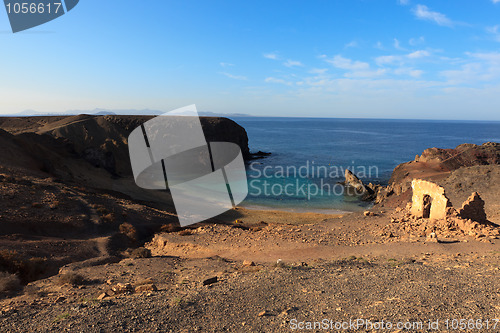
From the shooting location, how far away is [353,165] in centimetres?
6956

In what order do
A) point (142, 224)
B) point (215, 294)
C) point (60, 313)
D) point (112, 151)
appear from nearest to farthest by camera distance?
1. point (60, 313)
2. point (215, 294)
3. point (142, 224)
4. point (112, 151)

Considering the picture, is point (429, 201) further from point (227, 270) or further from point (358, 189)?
point (358, 189)

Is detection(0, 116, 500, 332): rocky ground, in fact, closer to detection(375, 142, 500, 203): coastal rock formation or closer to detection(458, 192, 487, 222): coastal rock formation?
detection(458, 192, 487, 222): coastal rock formation

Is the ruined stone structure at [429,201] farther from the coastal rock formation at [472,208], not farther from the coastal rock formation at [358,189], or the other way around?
the coastal rock formation at [358,189]

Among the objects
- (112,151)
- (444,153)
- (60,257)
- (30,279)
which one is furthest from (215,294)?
(112,151)

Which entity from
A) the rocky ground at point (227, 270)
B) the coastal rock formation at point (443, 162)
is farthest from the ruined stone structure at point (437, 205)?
the coastal rock formation at point (443, 162)

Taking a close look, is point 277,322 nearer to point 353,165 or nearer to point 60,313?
point 60,313

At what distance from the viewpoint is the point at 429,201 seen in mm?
18469

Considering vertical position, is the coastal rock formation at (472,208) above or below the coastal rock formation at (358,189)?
above

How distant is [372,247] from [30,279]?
1497 cm

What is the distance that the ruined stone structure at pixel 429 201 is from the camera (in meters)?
17.3

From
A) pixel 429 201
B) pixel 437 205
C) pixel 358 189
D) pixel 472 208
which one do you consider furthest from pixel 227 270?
pixel 358 189

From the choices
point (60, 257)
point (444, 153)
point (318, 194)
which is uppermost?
point (444, 153)

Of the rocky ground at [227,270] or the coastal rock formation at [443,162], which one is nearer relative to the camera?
the rocky ground at [227,270]
